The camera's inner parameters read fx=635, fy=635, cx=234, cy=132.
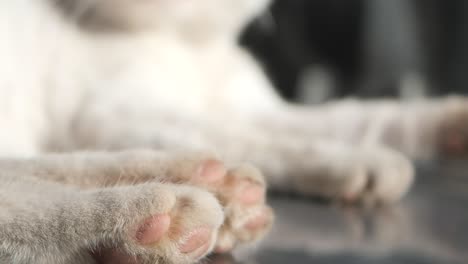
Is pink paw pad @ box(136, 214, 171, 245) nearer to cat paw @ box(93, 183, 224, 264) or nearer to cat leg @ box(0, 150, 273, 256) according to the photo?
cat paw @ box(93, 183, 224, 264)

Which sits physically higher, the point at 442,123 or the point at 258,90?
the point at 442,123

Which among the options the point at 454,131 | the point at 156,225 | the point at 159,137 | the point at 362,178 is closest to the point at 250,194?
the point at 156,225

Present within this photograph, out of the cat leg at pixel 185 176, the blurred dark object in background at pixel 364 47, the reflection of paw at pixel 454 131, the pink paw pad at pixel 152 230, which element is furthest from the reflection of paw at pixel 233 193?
the blurred dark object in background at pixel 364 47

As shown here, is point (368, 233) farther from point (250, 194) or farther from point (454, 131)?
point (454, 131)

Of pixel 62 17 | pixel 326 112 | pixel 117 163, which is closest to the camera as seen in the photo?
pixel 117 163

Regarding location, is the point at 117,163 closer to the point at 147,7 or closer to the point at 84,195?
the point at 84,195

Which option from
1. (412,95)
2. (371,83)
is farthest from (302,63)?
(412,95)

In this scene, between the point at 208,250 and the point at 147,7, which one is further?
the point at 147,7
